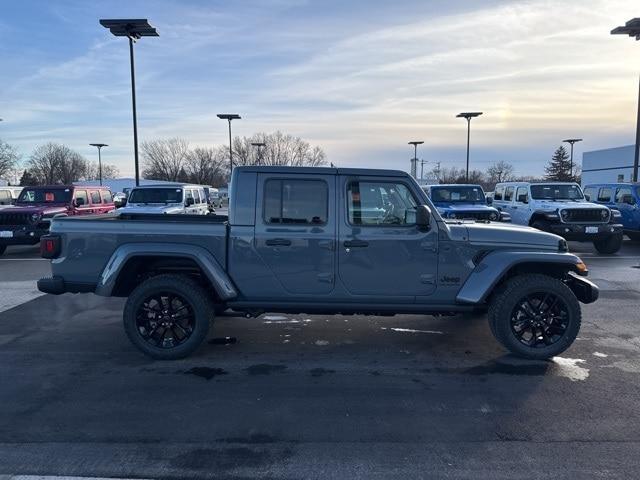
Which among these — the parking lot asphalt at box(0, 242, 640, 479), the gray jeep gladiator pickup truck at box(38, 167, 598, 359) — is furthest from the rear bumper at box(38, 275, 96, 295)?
the parking lot asphalt at box(0, 242, 640, 479)

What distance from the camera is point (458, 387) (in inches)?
179

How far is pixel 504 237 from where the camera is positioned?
5.19 m

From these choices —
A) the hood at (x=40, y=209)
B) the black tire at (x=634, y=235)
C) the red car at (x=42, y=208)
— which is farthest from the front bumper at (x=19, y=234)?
the black tire at (x=634, y=235)

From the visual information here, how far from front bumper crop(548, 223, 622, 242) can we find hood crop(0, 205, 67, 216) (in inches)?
521

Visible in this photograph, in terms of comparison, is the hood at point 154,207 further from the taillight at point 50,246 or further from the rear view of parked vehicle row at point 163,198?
the taillight at point 50,246

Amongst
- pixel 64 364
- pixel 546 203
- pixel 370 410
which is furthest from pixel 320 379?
pixel 546 203

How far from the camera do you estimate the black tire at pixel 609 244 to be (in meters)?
13.4

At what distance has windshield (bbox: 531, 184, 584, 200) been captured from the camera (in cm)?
1442

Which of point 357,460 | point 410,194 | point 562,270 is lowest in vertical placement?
point 357,460

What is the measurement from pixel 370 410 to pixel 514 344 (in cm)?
193

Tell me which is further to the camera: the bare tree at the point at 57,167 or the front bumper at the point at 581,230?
the bare tree at the point at 57,167

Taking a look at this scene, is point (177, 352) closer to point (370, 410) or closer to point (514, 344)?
point (370, 410)

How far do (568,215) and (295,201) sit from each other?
10.5 meters

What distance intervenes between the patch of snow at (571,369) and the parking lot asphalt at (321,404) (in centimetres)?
2
